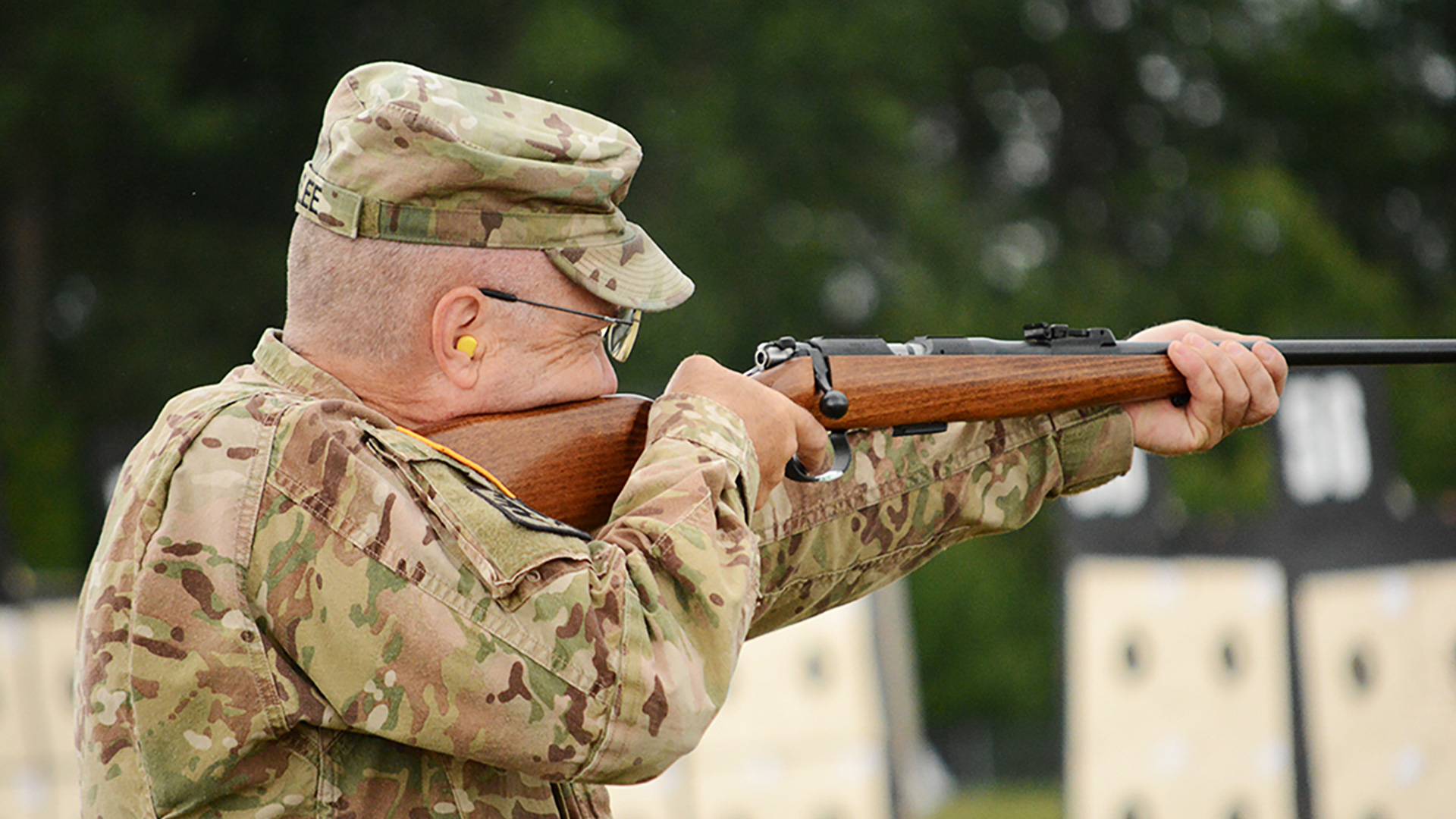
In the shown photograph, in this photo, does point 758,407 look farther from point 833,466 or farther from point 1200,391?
point 1200,391

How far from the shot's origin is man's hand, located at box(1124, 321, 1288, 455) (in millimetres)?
2922

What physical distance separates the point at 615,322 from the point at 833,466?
1.68ft

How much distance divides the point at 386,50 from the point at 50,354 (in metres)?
5.49

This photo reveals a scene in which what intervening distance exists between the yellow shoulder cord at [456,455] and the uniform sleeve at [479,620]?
0.08 m

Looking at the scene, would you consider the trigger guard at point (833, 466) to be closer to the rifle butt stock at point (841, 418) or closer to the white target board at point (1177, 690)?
the rifle butt stock at point (841, 418)

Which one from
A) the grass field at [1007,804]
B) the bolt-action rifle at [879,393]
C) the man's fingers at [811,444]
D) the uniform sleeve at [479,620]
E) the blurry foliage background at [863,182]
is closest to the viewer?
the uniform sleeve at [479,620]

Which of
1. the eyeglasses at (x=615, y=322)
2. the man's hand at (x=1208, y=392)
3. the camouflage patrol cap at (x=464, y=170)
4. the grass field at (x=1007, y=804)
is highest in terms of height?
the camouflage patrol cap at (x=464, y=170)

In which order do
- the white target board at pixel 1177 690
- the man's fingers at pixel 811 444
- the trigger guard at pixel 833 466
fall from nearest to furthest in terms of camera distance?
the man's fingers at pixel 811 444 → the trigger guard at pixel 833 466 → the white target board at pixel 1177 690

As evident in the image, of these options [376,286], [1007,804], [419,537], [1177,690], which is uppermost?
[376,286]

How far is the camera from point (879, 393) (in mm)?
2799

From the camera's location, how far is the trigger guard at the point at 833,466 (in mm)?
2652

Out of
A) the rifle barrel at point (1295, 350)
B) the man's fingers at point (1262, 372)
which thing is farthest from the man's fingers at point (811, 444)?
the man's fingers at point (1262, 372)

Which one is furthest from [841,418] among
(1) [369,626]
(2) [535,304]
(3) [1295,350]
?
(1) [369,626]

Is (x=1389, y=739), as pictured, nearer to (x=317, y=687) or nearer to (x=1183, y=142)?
(x=317, y=687)
